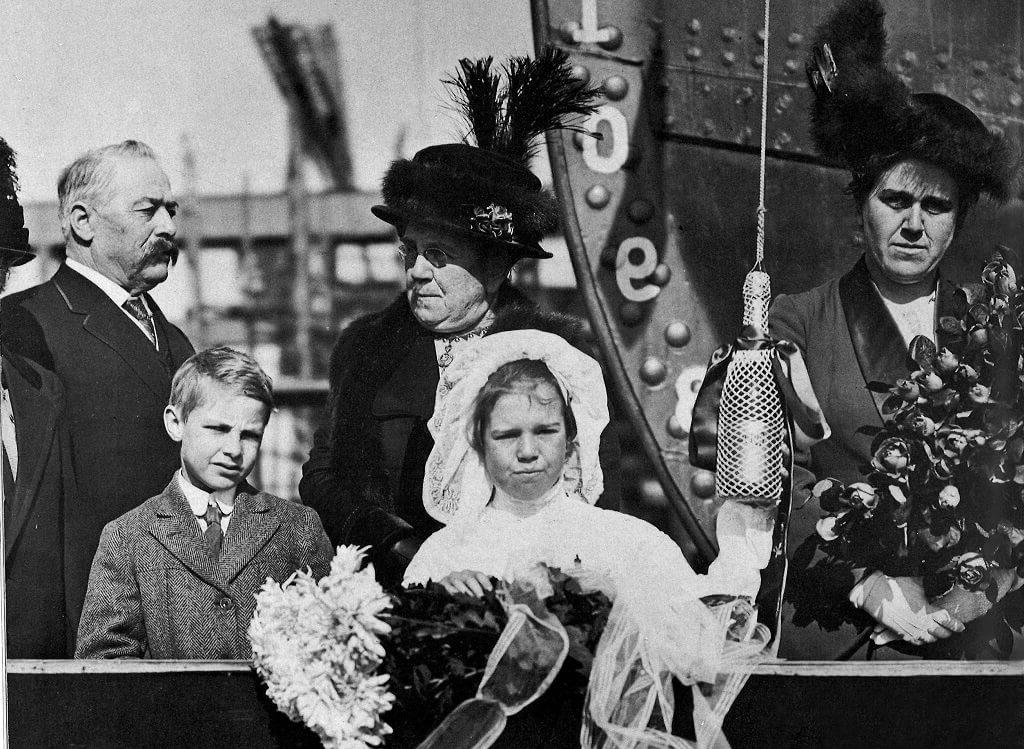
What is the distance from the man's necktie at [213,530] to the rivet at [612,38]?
7.26 feet

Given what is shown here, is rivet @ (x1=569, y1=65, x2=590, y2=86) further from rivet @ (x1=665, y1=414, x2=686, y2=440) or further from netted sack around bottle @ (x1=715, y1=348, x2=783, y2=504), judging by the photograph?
rivet @ (x1=665, y1=414, x2=686, y2=440)

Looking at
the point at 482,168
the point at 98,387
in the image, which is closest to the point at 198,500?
the point at 98,387

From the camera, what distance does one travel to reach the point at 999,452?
495 cm

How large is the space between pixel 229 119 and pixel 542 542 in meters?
1.90

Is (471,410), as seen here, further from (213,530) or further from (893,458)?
(893,458)

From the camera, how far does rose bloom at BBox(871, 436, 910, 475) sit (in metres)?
4.87

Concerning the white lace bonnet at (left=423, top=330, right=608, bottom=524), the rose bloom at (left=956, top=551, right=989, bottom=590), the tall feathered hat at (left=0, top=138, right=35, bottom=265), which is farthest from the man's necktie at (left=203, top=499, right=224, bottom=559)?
the rose bloom at (left=956, top=551, right=989, bottom=590)

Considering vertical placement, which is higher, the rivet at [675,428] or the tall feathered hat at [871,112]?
the tall feathered hat at [871,112]

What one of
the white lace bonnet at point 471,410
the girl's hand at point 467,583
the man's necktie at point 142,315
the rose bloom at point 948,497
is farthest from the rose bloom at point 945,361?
the man's necktie at point 142,315

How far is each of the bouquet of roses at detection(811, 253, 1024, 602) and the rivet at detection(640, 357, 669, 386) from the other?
716 mm

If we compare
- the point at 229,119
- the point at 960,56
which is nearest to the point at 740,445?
the point at 960,56

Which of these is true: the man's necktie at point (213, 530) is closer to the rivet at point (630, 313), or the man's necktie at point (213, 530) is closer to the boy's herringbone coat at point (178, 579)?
the boy's herringbone coat at point (178, 579)

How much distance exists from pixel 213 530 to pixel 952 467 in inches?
108

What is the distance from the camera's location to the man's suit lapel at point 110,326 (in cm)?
466
